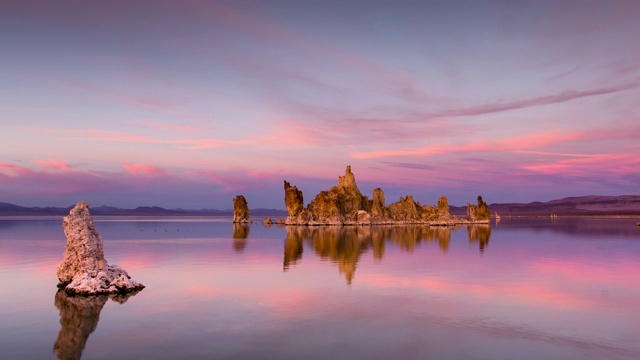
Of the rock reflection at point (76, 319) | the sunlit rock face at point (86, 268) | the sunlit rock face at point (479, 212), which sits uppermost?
the sunlit rock face at point (479, 212)

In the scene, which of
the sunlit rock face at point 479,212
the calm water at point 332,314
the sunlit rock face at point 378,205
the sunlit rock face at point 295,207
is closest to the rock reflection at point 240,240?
the calm water at point 332,314

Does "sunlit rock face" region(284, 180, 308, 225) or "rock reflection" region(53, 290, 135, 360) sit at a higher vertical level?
"sunlit rock face" region(284, 180, 308, 225)

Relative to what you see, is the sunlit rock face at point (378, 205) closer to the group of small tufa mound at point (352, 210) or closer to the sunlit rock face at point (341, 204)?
the group of small tufa mound at point (352, 210)

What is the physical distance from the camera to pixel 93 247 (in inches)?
1068

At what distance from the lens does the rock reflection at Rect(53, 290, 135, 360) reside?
16266 millimetres

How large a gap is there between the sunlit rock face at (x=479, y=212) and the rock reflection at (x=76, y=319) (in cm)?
16854

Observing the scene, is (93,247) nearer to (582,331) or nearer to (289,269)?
(289,269)

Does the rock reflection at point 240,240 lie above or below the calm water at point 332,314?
above

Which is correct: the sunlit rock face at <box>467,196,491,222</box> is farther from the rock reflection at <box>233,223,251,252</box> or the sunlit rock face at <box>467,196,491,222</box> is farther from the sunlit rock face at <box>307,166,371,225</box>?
the rock reflection at <box>233,223,251,252</box>

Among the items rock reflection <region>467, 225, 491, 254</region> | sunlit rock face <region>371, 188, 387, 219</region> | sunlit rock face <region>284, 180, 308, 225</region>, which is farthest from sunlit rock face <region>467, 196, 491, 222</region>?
rock reflection <region>467, 225, 491, 254</region>

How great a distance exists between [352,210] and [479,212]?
52.8 metres

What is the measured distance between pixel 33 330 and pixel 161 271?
678 inches

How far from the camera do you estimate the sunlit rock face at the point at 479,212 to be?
595 ft

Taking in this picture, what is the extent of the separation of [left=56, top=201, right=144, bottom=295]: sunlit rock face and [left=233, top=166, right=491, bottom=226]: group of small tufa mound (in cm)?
12538
